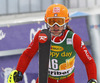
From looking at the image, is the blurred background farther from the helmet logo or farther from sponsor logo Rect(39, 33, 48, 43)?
sponsor logo Rect(39, 33, 48, 43)

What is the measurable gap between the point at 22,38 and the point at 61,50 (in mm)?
1222

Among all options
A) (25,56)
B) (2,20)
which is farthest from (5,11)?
(25,56)

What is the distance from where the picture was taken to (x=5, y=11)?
4.83 metres

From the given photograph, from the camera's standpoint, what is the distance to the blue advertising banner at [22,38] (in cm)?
336

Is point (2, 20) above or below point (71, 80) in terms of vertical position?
above

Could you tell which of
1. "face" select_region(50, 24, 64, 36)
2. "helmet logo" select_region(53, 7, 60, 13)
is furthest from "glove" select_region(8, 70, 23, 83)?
"helmet logo" select_region(53, 7, 60, 13)

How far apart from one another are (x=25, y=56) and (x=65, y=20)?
1.75 ft

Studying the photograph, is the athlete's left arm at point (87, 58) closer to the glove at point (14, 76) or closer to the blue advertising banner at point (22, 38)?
the glove at point (14, 76)

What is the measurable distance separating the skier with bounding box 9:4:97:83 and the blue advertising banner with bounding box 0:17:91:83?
97 centimetres

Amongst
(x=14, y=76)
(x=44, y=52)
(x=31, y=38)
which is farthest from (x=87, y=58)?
(x=31, y=38)

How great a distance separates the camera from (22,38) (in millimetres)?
3445

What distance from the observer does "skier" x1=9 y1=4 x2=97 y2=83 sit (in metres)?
2.25

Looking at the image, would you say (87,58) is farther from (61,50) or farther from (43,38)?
(43,38)

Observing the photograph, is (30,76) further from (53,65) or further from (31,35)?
(53,65)
